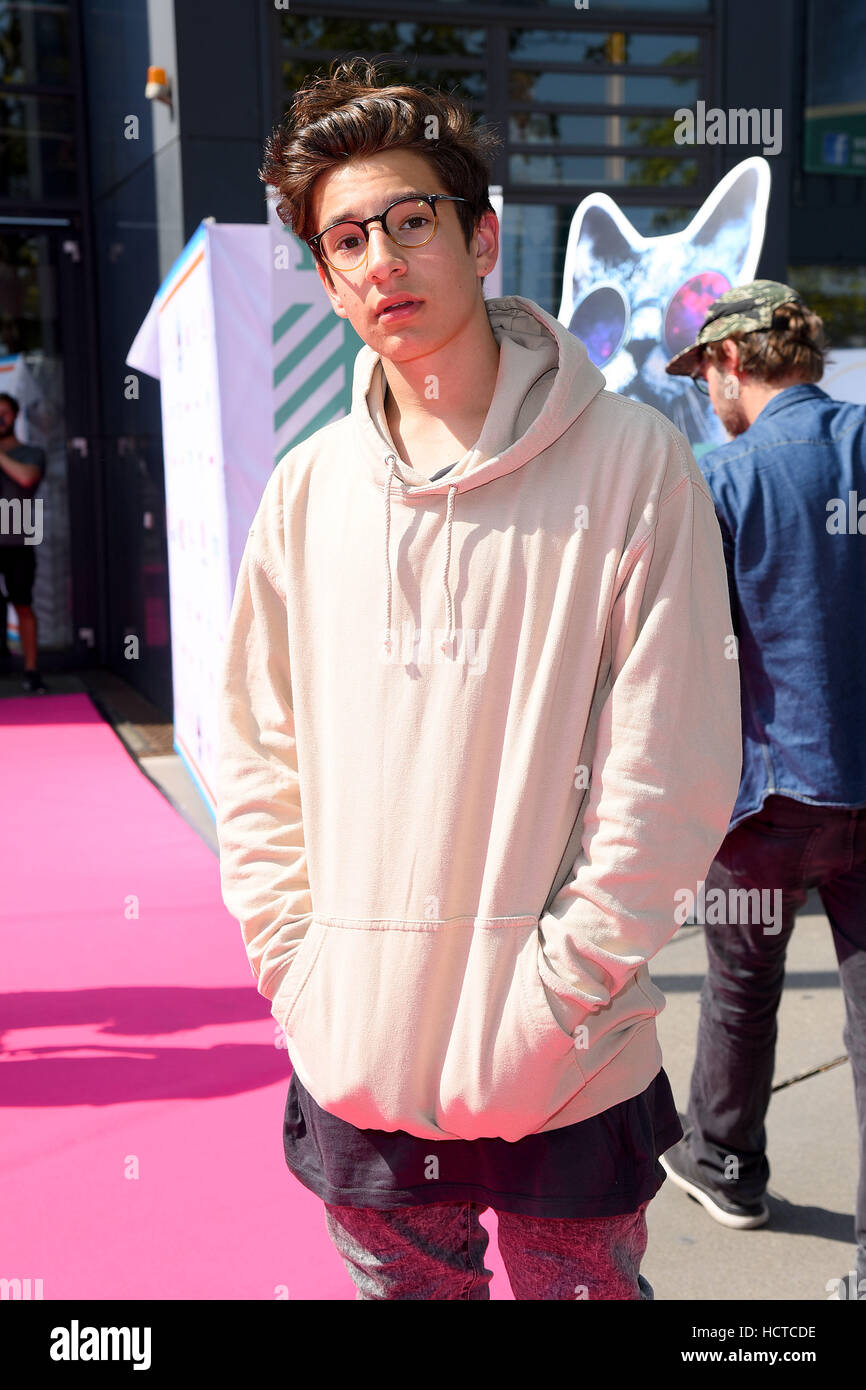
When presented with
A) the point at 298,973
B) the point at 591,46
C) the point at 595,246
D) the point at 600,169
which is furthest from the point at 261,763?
the point at 591,46

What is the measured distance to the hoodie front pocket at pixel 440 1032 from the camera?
153cm

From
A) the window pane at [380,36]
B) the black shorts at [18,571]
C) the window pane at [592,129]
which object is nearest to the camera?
the window pane at [380,36]

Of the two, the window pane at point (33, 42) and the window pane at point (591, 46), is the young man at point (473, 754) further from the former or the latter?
the window pane at point (33, 42)

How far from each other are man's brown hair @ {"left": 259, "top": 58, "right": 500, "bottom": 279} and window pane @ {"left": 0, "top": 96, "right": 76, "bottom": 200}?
998 centimetres

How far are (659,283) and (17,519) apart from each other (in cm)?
655

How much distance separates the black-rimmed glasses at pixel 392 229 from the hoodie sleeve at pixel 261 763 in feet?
0.98

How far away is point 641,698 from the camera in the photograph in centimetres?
153

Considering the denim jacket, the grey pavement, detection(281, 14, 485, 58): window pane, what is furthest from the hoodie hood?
detection(281, 14, 485, 58): window pane

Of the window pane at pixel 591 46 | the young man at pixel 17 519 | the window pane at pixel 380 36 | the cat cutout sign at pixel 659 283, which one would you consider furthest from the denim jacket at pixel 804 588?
the young man at pixel 17 519

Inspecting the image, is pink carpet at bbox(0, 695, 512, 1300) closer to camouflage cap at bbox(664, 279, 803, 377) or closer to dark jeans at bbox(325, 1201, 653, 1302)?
dark jeans at bbox(325, 1201, 653, 1302)

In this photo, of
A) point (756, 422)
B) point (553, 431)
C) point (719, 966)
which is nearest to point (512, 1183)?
point (553, 431)

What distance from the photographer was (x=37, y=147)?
35.0 feet

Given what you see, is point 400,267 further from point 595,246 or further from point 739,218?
point 595,246
